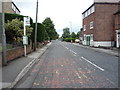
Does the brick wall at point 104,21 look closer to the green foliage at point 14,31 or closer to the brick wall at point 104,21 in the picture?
the brick wall at point 104,21

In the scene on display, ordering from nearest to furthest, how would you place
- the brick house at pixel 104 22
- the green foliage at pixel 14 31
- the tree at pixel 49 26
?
the green foliage at pixel 14 31
the brick house at pixel 104 22
the tree at pixel 49 26

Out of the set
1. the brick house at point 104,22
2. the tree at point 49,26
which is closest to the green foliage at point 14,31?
the brick house at point 104,22

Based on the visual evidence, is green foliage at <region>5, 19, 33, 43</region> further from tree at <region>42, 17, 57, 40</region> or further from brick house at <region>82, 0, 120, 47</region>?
tree at <region>42, 17, 57, 40</region>

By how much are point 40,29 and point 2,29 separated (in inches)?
601

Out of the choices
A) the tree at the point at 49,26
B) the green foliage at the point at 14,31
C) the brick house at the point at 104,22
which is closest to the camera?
the green foliage at the point at 14,31

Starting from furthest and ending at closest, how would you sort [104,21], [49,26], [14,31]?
[49,26] → [104,21] → [14,31]

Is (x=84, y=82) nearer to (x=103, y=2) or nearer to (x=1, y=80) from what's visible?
(x=1, y=80)

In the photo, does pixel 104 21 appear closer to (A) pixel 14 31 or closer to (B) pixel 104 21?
(B) pixel 104 21

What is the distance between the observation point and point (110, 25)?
30594 millimetres

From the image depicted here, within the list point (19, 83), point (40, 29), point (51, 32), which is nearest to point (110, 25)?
point (40, 29)

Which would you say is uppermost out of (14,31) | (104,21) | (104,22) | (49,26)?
(49,26)

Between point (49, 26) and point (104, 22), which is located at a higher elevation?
point (49, 26)

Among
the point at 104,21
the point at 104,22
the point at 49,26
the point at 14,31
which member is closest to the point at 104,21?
the point at 104,21

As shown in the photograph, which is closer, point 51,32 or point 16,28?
point 16,28
